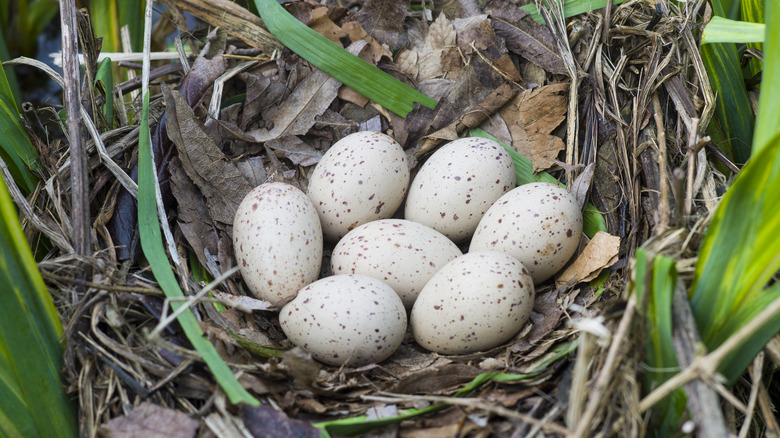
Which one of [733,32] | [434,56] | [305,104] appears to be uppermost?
[733,32]

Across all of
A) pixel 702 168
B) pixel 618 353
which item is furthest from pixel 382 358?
pixel 702 168

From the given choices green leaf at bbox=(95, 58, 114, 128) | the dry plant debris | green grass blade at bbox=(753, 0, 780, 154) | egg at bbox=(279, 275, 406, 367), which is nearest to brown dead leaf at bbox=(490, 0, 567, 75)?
the dry plant debris

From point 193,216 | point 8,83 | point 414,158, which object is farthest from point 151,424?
point 414,158

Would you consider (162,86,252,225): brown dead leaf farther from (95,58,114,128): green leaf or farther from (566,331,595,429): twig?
(566,331,595,429): twig

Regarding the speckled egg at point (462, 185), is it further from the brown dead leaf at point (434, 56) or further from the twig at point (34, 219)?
the twig at point (34, 219)

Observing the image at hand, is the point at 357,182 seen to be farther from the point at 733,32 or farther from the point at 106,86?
the point at 733,32

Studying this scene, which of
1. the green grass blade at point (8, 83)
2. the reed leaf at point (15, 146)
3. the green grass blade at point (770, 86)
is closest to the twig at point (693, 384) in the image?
the green grass blade at point (770, 86)
